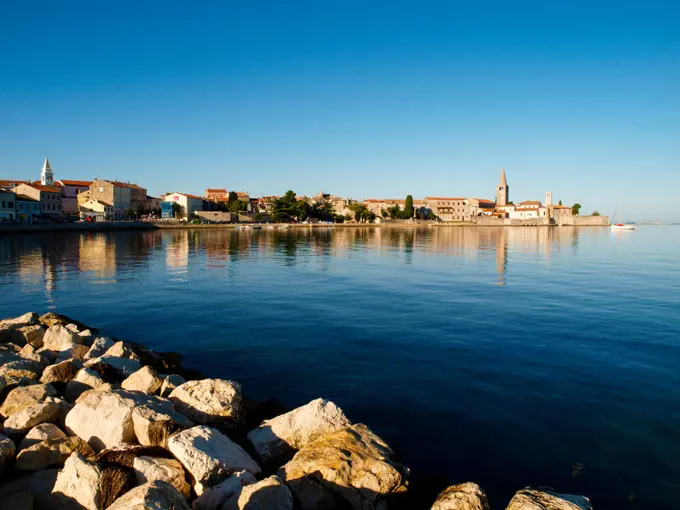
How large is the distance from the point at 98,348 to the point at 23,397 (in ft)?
11.3

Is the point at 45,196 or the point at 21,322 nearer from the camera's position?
the point at 21,322

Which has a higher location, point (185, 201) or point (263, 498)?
point (185, 201)

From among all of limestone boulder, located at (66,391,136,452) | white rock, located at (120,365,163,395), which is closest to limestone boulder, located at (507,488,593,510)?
limestone boulder, located at (66,391,136,452)

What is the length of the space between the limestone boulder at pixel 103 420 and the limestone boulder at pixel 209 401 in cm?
96

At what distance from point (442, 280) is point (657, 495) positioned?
19.2 meters

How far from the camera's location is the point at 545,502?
16.6 feet

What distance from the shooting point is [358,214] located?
161500 millimetres

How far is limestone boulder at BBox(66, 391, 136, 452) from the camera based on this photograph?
623 centimetres

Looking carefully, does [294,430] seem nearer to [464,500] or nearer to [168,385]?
[464,500]

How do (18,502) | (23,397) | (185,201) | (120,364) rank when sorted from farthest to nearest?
(185,201) < (120,364) < (23,397) < (18,502)

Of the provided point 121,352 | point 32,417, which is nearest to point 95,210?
point 121,352

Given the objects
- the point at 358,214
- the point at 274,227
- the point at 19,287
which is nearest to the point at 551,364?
the point at 19,287

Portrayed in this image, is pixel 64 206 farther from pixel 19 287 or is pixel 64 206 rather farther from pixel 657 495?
pixel 657 495

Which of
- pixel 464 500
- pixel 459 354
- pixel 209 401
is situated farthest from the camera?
pixel 459 354
